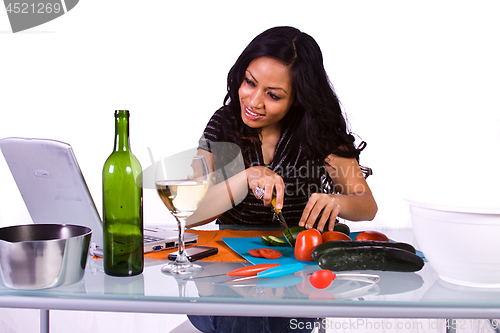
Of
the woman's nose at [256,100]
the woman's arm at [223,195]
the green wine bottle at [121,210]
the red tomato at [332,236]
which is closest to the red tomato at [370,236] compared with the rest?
the red tomato at [332,236]

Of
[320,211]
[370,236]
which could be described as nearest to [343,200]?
[320,211]

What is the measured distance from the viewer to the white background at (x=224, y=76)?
8.93 ft

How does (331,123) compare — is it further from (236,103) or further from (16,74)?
(16,74)

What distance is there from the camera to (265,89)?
179cm

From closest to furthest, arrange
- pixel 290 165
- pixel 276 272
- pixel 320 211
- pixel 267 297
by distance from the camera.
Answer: pixel 267 297, pixel 276 272, pixel 320 211, pixel 290 165

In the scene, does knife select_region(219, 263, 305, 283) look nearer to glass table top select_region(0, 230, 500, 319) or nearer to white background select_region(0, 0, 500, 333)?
glass table top select_region(0, 230, 500, 319)

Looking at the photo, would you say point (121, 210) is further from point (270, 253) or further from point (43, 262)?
point (270, 253)

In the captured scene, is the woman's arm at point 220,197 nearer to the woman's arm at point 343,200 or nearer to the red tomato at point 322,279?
the woman's arm at point 343,200

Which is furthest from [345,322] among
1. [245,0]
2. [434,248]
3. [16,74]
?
[16,74]

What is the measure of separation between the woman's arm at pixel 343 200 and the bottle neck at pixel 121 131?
54cm

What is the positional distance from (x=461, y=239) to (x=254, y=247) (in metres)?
0.49

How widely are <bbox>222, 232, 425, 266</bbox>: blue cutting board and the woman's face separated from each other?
77 cm

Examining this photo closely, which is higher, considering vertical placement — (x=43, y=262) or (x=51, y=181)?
(x=51, y=181)

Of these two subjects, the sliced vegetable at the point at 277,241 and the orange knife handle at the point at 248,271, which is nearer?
the orange knife handle at the point at 248,271
